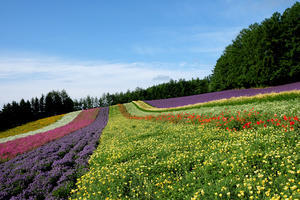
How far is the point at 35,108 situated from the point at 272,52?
9310 centimetres

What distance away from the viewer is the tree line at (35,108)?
5886 cm

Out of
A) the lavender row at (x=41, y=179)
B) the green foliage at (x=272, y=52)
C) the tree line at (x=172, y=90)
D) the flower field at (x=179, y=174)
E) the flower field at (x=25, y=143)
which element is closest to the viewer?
the flower field at (x=179, y=174)

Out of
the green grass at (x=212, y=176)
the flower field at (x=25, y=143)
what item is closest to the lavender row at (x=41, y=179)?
the green grass at (x=212, y=176)

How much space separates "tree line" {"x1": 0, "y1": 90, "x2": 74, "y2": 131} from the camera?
58.9 metres

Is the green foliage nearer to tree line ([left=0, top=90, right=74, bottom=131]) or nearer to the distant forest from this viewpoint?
the distant forest

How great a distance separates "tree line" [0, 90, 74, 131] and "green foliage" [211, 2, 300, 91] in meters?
72.5

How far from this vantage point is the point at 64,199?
19.0ft

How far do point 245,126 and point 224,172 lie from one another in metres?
6.51

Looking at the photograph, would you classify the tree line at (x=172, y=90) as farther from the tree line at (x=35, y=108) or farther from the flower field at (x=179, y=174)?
the flower field at (x=179, y=174)

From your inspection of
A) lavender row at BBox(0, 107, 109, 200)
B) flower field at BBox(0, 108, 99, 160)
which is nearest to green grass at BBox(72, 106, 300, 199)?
lavender row at BBox(0, 107, 109, 200)

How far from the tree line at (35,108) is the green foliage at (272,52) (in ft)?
238

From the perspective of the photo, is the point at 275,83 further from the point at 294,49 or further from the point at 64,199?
the point at 64,199

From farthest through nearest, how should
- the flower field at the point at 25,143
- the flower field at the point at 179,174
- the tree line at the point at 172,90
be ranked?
the tree line at the point at 172,90 < the flower field at the point at 25,143 < the flower field at the point at 179,174

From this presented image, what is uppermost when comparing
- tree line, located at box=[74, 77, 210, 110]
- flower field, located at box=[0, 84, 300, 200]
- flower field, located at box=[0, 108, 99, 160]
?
tree line, located at box=[74, 77, 210, 110]
